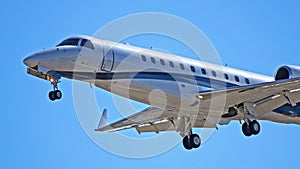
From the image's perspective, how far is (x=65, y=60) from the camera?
33906mm

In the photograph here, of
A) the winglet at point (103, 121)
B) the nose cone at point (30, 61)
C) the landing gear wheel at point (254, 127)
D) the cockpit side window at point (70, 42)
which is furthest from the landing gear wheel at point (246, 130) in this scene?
the nose cone at point (30, 61)

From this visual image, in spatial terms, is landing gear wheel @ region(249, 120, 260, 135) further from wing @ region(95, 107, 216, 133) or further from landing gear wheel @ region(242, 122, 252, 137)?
wing @ region(95, 107, 216, 133)

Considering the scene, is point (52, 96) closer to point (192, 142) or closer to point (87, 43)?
point (87, 43)

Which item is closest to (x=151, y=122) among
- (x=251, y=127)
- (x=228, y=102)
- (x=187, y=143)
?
(x=187, y=143)

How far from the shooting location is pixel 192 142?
37.7 m

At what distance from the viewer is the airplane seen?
1346 inches

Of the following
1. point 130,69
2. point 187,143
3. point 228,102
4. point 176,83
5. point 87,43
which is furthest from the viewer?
point 187,143

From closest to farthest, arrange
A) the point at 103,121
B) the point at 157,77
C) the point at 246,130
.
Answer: the point at 157,77 → the point at 246,130 → the point at 103,121

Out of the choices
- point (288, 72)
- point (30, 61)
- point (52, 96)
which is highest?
point (288, 72)

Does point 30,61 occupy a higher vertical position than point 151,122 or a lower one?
lower

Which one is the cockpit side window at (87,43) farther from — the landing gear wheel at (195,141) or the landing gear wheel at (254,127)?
the landing gear wheel at (254,127)

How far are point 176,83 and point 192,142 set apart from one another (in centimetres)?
329

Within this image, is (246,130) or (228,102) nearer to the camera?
(228,102)

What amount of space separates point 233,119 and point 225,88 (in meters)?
1.47
